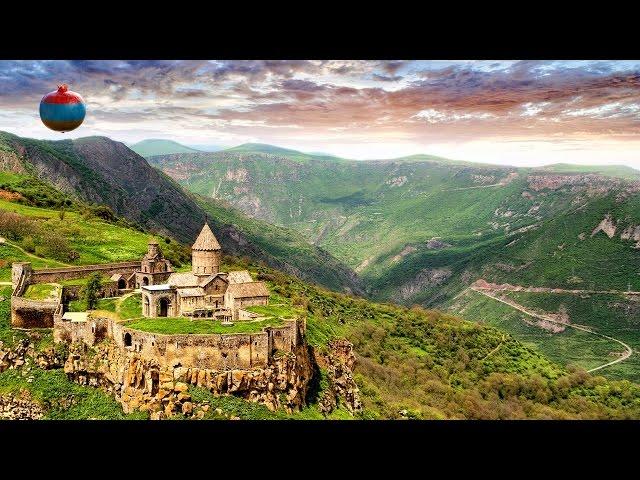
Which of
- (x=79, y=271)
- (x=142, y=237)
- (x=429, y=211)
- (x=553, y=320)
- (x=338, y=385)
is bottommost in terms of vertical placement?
(x=553, y=320)

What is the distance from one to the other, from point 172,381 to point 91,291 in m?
5.56

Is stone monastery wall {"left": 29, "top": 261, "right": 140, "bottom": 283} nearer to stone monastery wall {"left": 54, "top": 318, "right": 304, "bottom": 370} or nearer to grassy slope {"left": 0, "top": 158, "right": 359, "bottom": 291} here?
grassy slope {"left": 0, "top": 158, "right": 359, "bottom": 291}

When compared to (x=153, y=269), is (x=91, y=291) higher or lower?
lower

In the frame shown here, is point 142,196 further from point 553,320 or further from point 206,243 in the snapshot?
point 206,243

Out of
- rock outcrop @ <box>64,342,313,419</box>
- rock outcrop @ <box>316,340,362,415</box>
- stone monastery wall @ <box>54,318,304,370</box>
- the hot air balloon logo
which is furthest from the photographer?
rock outcrop @ <box>316,340,362,415</box>

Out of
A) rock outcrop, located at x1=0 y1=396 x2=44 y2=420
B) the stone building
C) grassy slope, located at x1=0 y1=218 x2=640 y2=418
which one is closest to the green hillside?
grassy slope, located at x1=0 y1=218 x2=640 y2=418

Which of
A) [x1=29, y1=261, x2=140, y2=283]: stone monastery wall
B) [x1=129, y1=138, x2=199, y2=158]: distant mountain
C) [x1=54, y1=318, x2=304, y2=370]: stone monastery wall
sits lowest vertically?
[x1=54, y1=318, x2=304, y2=370]: stone monastery wall

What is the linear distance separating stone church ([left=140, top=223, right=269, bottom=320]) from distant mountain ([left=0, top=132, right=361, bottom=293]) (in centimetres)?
2516

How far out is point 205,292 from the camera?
17141 millimetres

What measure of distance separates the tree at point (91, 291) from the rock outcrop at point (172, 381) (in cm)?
254

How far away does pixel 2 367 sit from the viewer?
15578 millimetres

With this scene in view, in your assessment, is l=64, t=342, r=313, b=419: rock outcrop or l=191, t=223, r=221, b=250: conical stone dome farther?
l=191, t=223, r=221, b=250: conical stone dome

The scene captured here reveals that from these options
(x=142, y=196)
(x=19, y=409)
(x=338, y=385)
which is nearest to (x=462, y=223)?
(x=142, y=196)

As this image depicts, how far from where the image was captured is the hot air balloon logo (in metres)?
11.4
